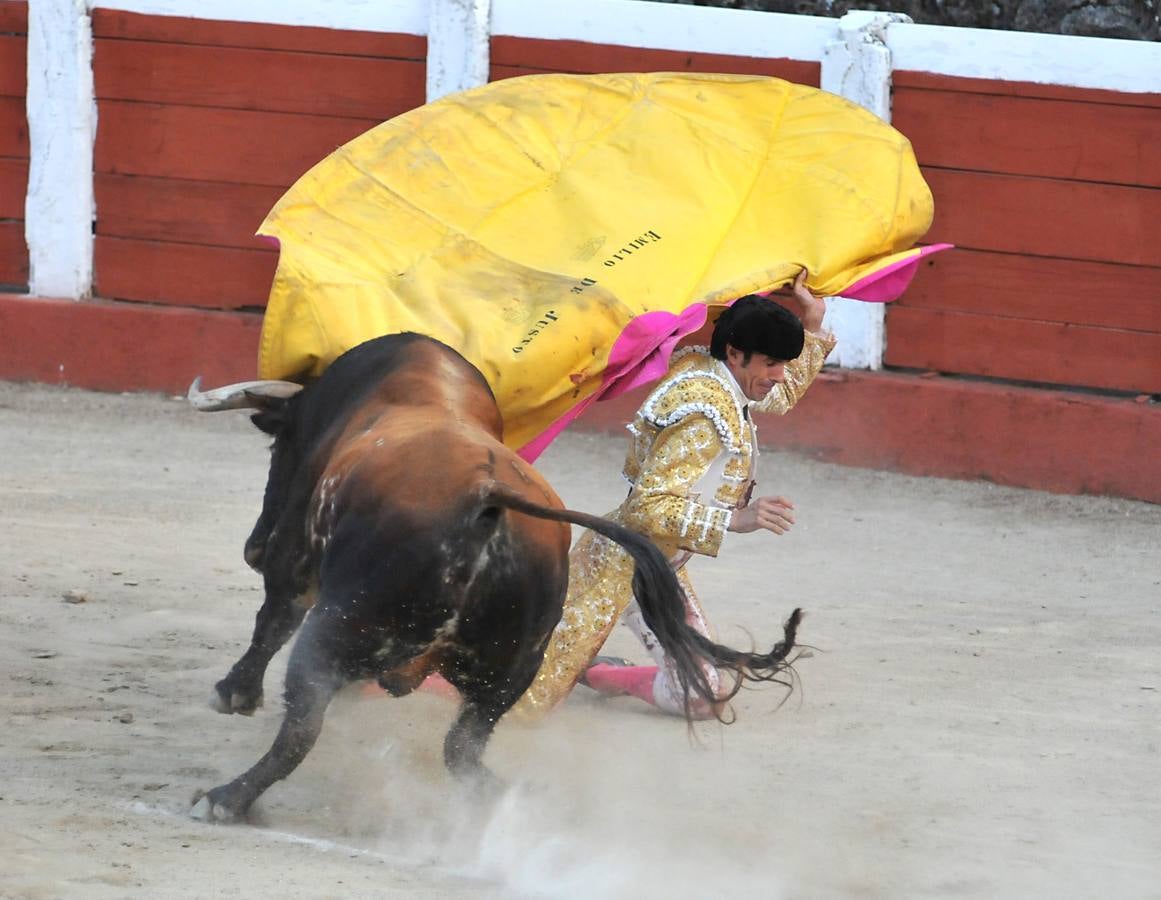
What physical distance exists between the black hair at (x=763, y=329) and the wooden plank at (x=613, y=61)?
8.76 ft

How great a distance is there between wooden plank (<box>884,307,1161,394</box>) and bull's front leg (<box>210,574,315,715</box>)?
10.1 feet

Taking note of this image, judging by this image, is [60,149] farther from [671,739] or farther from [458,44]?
[671,739]

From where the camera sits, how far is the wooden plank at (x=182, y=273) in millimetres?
6523

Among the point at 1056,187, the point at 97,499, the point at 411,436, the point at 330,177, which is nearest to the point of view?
the point at 411,436

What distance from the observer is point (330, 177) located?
12.7ft

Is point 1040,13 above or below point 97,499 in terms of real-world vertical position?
above

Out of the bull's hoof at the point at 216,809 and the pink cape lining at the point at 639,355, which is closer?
the bull's hoof at the point at 216,809

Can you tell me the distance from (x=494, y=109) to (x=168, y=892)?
6.90 feet

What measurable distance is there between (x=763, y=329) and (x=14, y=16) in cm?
420

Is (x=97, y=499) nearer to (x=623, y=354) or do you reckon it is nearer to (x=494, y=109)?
(x=494, y=109)

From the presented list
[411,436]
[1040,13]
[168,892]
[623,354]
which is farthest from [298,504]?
[1040,13]

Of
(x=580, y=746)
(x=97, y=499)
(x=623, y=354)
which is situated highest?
(x=623, y=354)

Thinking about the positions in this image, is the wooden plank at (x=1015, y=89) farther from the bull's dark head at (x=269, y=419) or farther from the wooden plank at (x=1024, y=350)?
the bull's dark head at (x=269, y=419)

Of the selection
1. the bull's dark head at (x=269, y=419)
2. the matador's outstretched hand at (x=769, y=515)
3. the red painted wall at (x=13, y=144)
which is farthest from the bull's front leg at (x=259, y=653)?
the red painted wall at (x=13, y=144)
